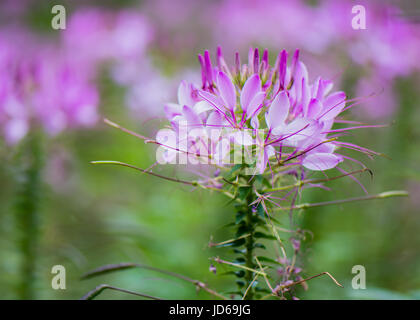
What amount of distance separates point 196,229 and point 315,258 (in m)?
0.63

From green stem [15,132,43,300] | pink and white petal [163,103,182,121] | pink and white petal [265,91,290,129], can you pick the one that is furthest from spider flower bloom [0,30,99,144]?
pink and white petal [265,91,290,129]

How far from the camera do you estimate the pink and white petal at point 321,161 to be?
0.75 metres

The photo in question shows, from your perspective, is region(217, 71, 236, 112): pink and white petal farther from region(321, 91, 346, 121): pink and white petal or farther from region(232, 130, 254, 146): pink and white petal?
region(321, 91, 346, 121): pink and white petal

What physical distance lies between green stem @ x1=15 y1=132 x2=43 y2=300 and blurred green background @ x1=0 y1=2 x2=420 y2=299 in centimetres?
3

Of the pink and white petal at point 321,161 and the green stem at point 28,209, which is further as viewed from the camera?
the green stem at point 28,209

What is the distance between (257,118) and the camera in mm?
784

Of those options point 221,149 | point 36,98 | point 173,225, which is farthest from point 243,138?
point 173,225

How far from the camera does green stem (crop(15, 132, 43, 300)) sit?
1451mm

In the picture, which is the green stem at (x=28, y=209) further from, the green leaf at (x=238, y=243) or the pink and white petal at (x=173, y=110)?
the green leaf at (x=238, y=243)

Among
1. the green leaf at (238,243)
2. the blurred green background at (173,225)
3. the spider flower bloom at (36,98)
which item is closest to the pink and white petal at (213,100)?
the green leaf at (238,243)

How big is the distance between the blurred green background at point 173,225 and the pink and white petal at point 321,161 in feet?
1.82
